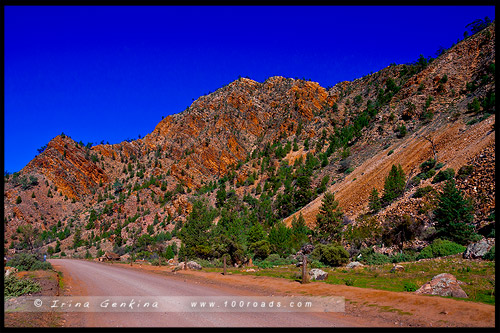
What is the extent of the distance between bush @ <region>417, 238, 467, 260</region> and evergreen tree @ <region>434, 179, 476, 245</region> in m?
1.75

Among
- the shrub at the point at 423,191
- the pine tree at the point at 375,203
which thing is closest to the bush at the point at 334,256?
the pine tree at the point at 375,203

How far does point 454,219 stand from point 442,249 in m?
4.32

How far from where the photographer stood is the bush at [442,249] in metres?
21.4

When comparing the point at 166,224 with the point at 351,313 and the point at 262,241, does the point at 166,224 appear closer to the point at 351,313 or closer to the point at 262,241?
the point at 262,241

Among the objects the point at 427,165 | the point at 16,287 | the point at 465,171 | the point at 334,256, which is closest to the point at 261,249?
the point at 334,256

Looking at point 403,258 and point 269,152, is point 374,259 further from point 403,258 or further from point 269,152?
point 269,152

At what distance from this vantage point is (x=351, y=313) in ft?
→ 30.1

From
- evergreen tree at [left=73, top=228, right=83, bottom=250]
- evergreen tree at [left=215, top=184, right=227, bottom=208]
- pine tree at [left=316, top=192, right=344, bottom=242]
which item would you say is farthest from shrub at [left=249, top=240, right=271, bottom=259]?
evergreen tree at [left=73, top=228, right=83, bottom=250]

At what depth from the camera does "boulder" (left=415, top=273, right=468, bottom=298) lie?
1023 centimetres

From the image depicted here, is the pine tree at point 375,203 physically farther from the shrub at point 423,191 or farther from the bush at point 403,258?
the bush at point 403,258

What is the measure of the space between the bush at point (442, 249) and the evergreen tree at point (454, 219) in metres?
1.75

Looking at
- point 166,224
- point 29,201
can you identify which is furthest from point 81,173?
point 166,224

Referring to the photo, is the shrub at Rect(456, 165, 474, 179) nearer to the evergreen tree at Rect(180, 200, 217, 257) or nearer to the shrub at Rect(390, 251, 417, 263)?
the shrub at Rect(390, 251, 417, 263)

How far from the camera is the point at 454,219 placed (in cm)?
2469
